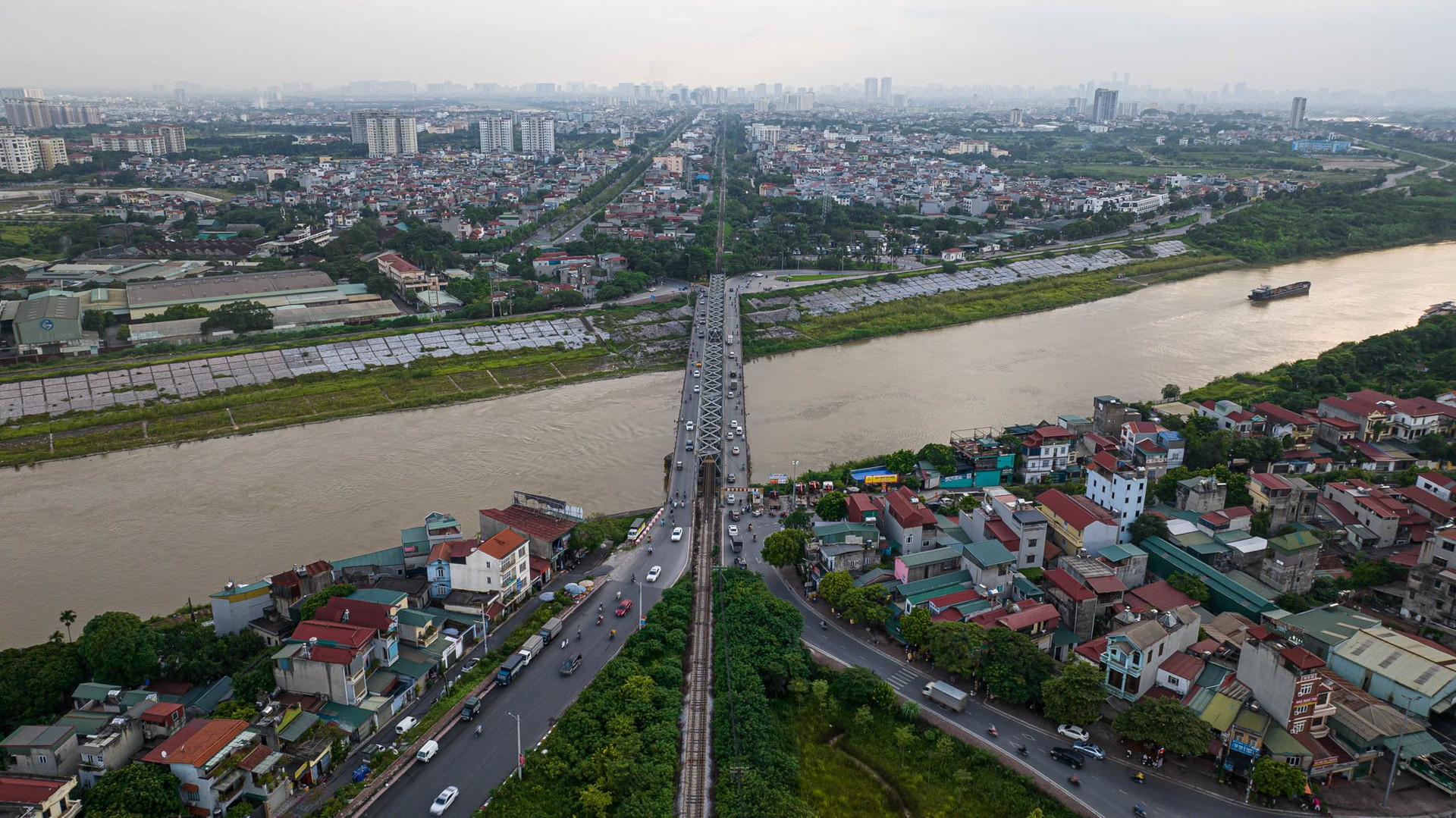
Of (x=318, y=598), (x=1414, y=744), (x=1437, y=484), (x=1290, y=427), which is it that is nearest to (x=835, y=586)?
(x=1414, y=744)

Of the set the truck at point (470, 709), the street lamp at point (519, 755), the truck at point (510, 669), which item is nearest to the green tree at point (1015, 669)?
the street lamp at point (519, 755)

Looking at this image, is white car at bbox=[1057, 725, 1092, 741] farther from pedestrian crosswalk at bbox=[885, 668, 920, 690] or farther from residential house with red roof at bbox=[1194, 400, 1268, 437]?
residential house with red roof at bbox=[1194, 400, 1268, 437]

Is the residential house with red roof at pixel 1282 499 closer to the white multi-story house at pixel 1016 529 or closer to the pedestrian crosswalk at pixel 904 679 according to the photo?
the white multi-story house at pixel 1016 529

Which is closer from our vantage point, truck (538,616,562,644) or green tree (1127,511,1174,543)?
truck (538,616,562,644)

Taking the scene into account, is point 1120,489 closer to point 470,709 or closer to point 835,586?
point 835,586

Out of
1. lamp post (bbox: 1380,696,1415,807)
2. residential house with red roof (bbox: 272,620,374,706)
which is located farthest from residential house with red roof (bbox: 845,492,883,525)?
residential house with red roof (bbox: 272,620,374,706)
